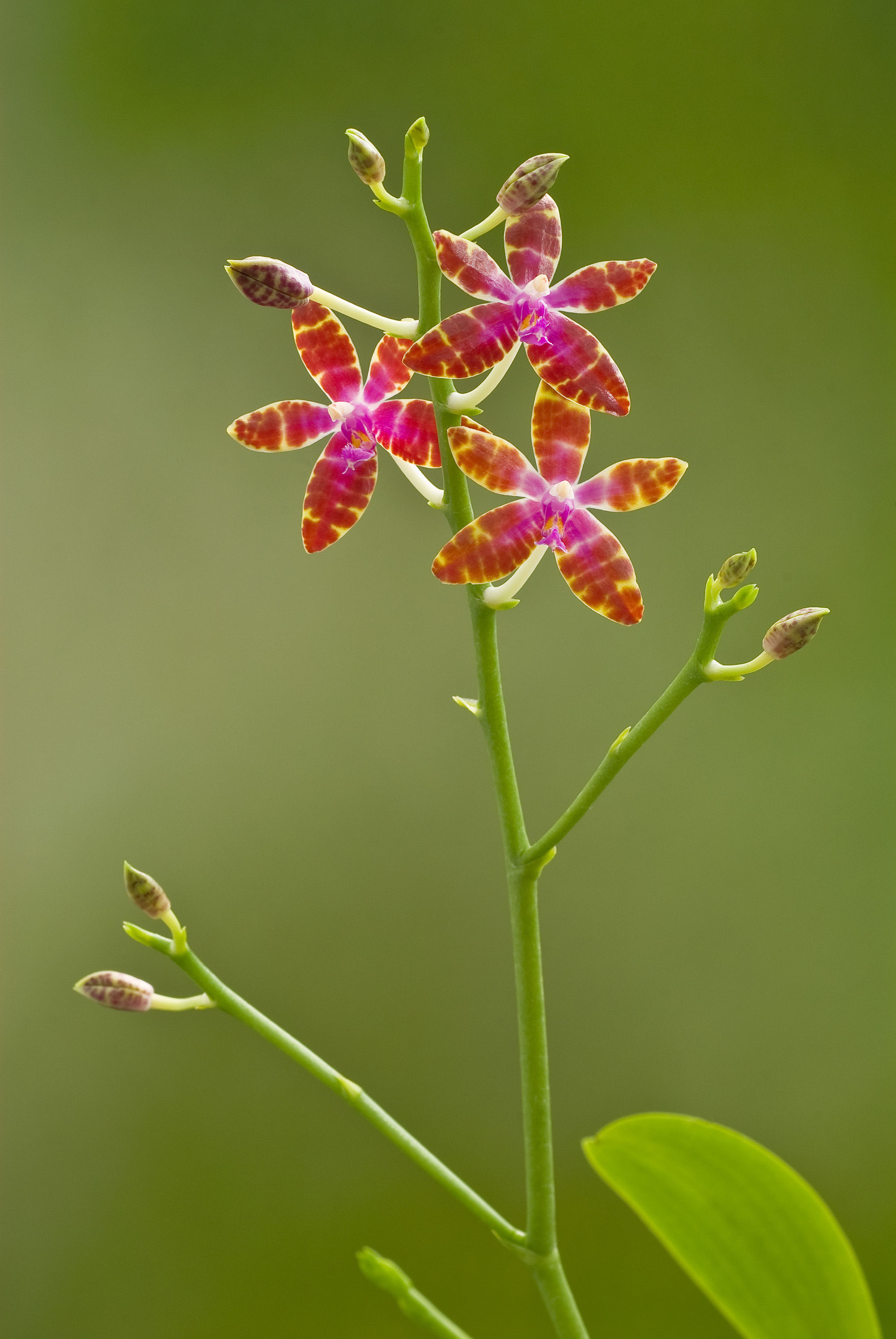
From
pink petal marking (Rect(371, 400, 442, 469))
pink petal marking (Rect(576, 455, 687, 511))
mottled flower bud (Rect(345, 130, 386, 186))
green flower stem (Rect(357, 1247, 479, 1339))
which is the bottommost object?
green flower stem (Rect(357, 1247, 479, 1339))

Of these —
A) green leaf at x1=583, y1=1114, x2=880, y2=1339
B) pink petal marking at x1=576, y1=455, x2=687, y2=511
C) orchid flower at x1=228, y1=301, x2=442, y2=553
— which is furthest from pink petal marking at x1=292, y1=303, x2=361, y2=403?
green leaf at x1=583, y1=1114, x2=880, y2=1339

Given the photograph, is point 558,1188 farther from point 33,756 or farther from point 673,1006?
point 33,756

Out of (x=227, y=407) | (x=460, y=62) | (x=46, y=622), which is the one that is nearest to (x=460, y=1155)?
(x=46, y=622)

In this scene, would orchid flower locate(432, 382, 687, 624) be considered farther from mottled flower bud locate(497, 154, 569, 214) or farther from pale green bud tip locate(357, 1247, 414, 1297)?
pale green bud tip locate(357, 1247, 414, 1297)

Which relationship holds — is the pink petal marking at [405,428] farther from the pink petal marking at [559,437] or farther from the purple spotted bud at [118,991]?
the purple spotted bud at [118,991]

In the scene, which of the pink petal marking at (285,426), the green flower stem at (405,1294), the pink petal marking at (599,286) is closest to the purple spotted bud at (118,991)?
the green flower stem at (405,1294)

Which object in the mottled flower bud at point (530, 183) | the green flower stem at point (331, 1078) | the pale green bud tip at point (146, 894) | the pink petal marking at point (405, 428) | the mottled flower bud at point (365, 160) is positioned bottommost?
the green flower stem at point (331, 1078)
